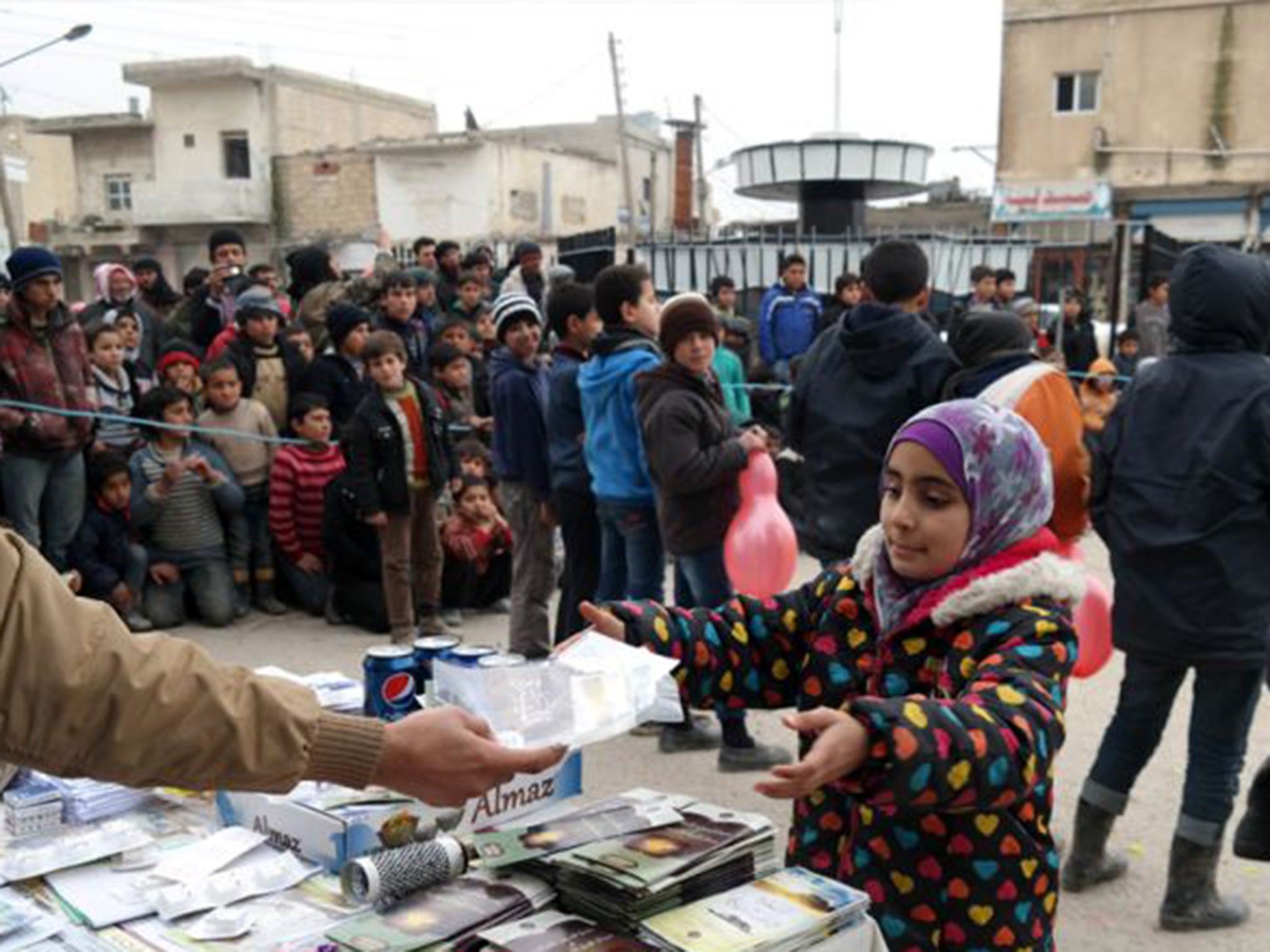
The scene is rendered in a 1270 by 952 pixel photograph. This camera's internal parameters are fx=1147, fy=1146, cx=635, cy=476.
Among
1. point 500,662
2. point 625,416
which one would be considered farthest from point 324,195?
point 500,662

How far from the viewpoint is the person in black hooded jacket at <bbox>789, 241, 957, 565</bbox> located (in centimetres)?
403

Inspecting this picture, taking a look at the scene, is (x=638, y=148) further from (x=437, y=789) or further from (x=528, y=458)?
(x=437, y=789)

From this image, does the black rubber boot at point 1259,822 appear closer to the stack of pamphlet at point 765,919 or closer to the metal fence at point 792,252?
the stack of pamphlet at point 765,919

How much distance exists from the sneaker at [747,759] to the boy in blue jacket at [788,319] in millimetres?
6350

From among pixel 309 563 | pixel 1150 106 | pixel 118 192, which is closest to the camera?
pixel 309 563

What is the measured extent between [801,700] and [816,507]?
208cm

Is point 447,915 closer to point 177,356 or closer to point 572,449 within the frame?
point 572,449

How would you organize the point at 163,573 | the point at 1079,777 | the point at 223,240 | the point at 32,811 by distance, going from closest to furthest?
the point at 32,811, the point at 1079,777, the point at 163,573, the point at 223,240

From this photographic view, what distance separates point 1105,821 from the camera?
3688 mm

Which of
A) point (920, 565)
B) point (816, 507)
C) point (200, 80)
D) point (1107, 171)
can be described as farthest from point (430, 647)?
point (200, 80)

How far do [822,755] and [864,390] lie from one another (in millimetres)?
2691

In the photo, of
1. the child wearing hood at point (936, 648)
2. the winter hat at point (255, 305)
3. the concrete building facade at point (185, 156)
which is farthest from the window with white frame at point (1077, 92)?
the child wearing hood at point (936, 648)

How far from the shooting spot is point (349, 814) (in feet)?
7.23

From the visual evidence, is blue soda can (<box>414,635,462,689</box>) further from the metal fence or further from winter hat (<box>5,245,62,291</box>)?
the metal fence
